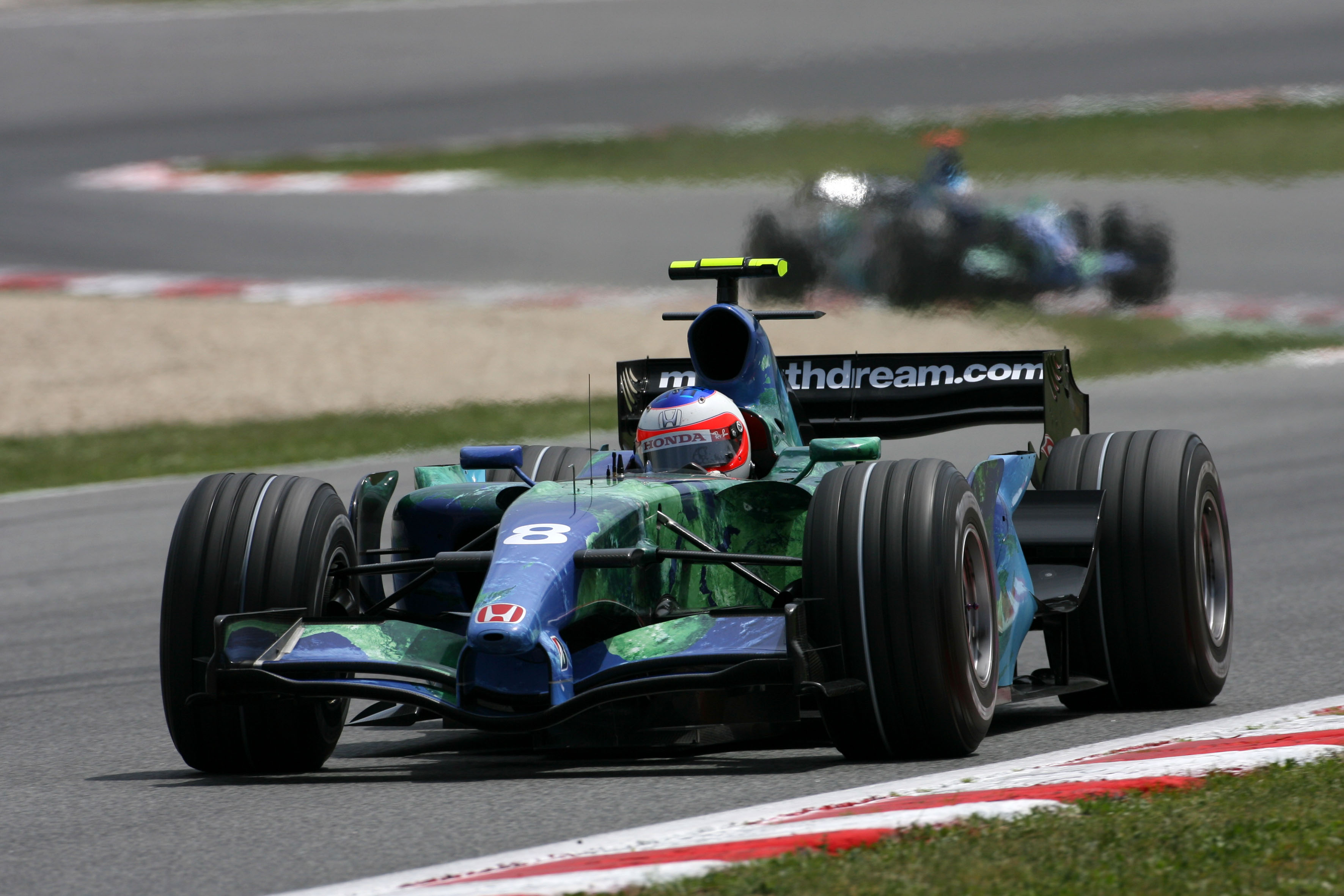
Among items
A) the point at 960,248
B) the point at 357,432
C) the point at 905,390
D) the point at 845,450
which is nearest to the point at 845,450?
the point at 845,450

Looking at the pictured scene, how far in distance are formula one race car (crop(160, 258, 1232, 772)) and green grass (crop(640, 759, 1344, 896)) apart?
3.46 feet

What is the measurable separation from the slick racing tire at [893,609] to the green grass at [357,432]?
9368 mm

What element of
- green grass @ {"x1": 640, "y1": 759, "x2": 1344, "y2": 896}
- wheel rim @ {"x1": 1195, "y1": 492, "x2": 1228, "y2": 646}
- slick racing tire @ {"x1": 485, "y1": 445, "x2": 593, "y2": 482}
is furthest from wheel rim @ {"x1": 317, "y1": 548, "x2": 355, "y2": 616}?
wheel rim @ {"x1": 1195, "y1": 492, "x2": 1228, "y2": 646}

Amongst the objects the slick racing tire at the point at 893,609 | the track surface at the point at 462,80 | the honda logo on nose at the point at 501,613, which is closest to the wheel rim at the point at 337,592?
the honda logo on nose at the point at 501,613

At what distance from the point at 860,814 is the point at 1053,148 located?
63.5 ft

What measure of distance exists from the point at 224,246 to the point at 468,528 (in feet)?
60.5

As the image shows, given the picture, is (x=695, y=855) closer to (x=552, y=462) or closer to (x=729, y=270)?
(x=729, y=270)

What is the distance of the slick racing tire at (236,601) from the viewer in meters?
6.05

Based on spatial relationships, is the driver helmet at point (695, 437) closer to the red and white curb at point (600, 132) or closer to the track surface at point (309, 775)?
the track surface at point (309, 775)

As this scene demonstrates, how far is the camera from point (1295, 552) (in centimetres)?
1088

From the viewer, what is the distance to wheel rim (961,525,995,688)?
6.18 m

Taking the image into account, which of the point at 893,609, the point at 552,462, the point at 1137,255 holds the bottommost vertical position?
the point at 893,609

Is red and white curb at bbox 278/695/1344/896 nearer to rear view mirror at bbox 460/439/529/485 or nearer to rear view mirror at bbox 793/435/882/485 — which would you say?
rear view mirror at bbox 793/435/882/485

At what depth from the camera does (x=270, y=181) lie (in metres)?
27.4
